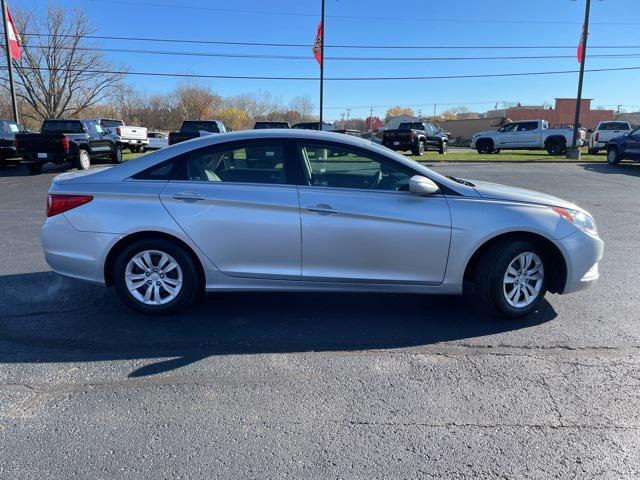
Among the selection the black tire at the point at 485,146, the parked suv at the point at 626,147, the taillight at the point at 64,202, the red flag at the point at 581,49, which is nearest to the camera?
the taillight at the point at 64,202

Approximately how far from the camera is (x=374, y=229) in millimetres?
3986

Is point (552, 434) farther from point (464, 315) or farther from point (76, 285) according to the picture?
point (76, 285)

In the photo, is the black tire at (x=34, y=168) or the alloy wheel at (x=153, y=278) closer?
the alloy wheel at (x=153, y=278)

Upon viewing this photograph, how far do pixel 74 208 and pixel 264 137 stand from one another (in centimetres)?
178

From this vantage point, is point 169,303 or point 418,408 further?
point 169,303

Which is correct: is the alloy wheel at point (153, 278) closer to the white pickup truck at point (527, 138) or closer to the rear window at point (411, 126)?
the rear window at point (411, 126)

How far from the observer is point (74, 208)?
163 inches

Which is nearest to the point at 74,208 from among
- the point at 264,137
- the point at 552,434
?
the point at 264,137

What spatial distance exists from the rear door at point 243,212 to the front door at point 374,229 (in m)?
0.15

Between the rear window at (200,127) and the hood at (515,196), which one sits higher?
the rear window at (200,127)

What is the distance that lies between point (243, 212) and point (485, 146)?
29264 mm

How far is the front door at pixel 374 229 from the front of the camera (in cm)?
399

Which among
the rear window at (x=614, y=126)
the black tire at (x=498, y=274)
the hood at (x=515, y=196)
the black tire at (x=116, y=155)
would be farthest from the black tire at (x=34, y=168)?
the rear window at (x=614, y=126)

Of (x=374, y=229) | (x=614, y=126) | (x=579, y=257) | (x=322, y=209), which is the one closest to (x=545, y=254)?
(x=579, y=257)
